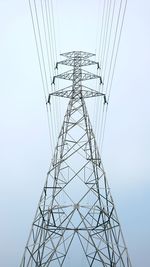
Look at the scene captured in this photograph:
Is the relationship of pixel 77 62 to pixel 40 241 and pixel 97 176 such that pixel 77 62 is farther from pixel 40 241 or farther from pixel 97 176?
pixel 40 241

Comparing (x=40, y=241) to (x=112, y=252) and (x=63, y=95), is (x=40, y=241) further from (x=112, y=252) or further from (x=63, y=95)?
(x=63, y=95)

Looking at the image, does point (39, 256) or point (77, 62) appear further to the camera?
point (77, 62)

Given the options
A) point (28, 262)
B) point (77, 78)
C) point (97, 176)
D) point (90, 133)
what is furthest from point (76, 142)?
point (28, 262)

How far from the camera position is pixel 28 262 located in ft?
70.4

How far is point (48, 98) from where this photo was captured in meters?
27.5

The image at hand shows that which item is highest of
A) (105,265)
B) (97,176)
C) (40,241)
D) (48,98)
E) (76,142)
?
(48,98)

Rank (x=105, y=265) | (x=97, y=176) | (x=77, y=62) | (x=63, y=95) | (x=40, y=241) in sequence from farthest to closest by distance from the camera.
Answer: (x=77, y=62) < (x=63, y=95) < (x=97, y=176) < (x=40, y=241) < (x=105, y=265)

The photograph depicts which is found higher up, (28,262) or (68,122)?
(68,122)

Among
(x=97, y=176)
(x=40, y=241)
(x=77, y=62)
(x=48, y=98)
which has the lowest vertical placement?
(x=40, y=241)

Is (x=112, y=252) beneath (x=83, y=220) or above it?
beneath

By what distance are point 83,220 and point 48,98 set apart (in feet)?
28.7

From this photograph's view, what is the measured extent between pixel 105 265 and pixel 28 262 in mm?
3602

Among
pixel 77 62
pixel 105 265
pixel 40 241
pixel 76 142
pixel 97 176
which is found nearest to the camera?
pixel 105 265

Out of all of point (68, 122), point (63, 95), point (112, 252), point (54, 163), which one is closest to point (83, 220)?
point (112, 252)
